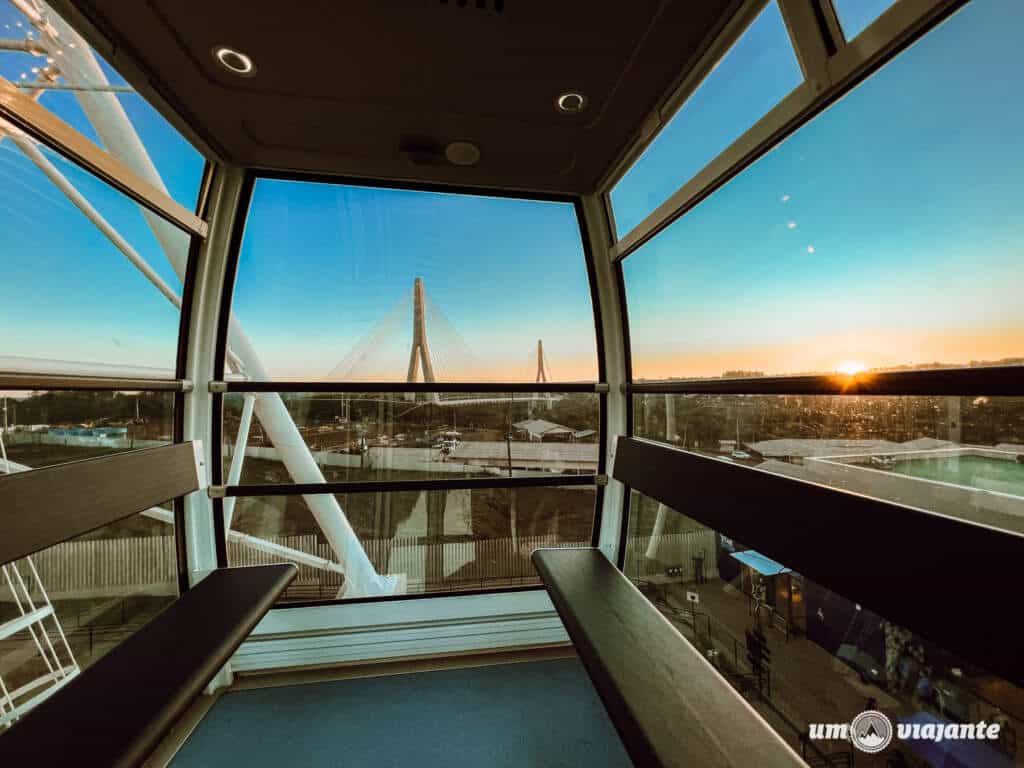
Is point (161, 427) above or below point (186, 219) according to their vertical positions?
below

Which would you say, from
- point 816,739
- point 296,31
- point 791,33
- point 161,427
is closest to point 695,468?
point 816,739

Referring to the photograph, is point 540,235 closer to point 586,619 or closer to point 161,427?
point 586,619

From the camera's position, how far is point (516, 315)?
279cm

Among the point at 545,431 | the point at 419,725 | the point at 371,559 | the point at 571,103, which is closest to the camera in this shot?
the point at 571,103

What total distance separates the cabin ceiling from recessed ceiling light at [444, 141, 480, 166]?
0.05m

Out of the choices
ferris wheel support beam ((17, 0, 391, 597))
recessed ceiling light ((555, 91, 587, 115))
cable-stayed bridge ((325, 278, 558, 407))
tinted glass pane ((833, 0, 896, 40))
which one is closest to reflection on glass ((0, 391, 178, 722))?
ferris wheel support beam ((17, 0, 391, 597))

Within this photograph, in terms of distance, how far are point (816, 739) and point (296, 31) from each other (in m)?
3.08

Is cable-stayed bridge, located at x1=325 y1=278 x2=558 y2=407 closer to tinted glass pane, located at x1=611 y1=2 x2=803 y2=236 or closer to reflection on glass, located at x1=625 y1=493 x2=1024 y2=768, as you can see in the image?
tinted glass pane, located at x1=611 y1=2 x2=803 y2=236

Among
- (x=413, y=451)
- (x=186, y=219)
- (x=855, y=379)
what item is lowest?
(x=413, y=451)

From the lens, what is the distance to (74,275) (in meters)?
1.65

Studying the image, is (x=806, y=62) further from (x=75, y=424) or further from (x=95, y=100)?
(x=75, y=424)

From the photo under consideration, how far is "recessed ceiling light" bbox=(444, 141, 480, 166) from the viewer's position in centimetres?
205

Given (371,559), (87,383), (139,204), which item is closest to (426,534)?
(371,559)

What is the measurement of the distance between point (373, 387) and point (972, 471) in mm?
2450
